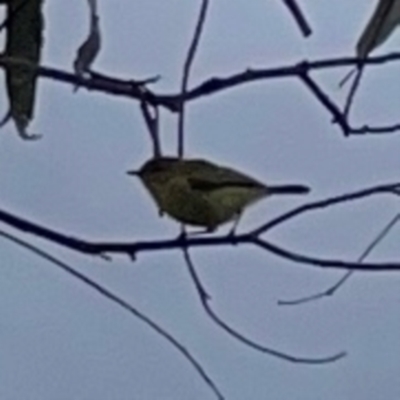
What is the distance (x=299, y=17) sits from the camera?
0.26m

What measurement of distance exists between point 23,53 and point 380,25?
97 mm

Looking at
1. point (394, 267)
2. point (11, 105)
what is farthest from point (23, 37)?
point (394, 267)

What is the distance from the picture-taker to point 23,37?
329mm

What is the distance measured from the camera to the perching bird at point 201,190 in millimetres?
285

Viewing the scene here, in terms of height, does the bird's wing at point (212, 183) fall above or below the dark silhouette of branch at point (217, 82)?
below

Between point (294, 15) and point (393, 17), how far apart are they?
0.11ft

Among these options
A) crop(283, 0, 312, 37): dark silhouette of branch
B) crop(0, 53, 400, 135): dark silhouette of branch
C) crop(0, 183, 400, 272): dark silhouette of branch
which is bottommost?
crop(0, 183, 400, 272): dark silhouette of branch

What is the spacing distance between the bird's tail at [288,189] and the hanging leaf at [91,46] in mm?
54

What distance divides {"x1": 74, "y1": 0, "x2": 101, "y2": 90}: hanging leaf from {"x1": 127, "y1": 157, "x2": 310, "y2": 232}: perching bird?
0.10 ft

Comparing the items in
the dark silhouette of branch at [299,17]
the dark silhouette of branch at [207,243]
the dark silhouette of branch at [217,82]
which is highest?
the dark silhouette of branch at [299,17]

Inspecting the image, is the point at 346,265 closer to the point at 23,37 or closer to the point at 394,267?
the point at 394,267

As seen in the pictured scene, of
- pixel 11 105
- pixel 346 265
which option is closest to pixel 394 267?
pixel 346 265

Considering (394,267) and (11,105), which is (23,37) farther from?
(394,267)

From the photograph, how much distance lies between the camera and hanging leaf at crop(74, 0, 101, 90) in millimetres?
301
